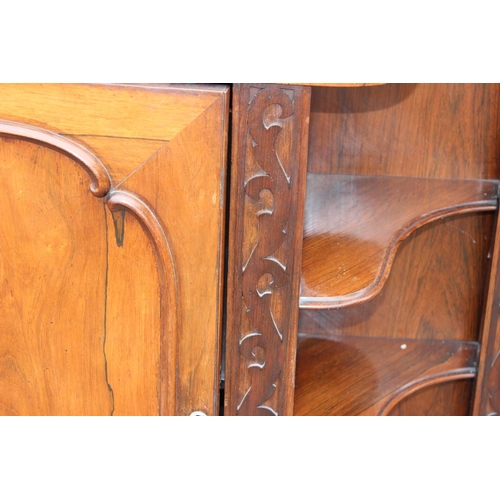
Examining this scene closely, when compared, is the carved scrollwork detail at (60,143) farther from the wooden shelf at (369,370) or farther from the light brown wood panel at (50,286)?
the wooden shelf at (369,370)

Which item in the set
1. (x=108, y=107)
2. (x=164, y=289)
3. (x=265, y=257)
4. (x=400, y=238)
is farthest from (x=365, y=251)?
(x=108, y=107)

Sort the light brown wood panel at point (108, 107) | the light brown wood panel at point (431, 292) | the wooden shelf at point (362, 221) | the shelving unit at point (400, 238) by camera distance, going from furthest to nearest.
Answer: the light brown wood panel at point (431, 292)
the shelving unit at point (400, 238)
the wooden shelf at point (362, 221)
the light brown wood panel at point (108, 107)

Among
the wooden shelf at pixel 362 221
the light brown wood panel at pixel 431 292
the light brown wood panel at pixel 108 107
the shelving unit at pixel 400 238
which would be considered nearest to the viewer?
the light brown wood panel at pixel 108 107

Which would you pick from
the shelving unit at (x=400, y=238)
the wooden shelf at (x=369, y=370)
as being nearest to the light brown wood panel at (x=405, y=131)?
the shelving unit at (x=400, y=238)

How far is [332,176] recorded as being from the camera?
985mm

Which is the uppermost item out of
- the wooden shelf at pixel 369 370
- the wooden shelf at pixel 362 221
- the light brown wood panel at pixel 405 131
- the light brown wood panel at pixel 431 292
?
the light brown wood panel at pixel 405 131

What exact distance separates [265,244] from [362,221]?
0.24 m

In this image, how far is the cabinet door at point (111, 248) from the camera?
2.10 feet

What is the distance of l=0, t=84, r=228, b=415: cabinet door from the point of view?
640mm

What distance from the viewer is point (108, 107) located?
636 mm

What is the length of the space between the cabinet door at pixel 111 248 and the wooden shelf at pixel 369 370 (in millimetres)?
244

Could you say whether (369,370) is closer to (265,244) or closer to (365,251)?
(365,251)

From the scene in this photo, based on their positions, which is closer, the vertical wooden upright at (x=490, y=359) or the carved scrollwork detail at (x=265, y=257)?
the carved scrollwork detail at (x=265, y=257)

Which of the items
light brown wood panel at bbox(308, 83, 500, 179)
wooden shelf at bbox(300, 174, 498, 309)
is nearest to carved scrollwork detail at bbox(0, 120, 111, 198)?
wooden shelf at bbox(300, 174, 498, 309)
